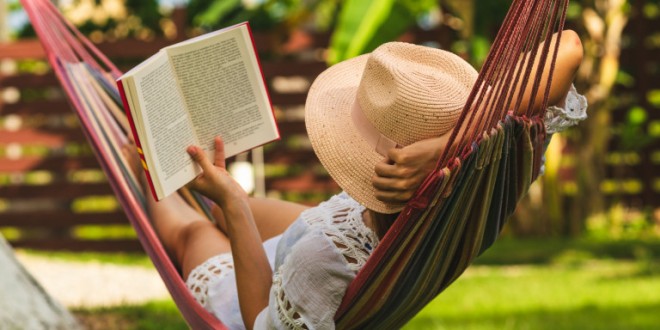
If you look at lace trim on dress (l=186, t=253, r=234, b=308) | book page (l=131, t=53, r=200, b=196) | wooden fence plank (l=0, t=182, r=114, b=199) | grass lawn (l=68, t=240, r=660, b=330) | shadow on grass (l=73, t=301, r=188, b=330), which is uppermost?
book page (l=131, t=53, r=200, b=196)

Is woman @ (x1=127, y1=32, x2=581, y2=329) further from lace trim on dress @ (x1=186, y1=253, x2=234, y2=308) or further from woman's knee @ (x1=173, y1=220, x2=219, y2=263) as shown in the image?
woman's knee @ (x1=173, y1=220, x2=219, y2=263)

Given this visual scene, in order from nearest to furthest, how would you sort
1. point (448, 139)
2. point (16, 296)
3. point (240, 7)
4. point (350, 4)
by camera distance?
point (448, 139)
point (16, 296)
point (350, 4)
point (240, 7)

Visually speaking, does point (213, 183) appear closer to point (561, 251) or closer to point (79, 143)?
point (561, 251)

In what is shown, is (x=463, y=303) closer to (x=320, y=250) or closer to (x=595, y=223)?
(x=320, y=250)

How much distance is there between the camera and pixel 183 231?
8.00 ft

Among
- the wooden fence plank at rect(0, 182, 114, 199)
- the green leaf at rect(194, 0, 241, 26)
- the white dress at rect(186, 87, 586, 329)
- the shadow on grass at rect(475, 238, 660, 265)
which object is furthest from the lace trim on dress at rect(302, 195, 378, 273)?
the wooden fence plank at rect(0, 182, 114, 199)

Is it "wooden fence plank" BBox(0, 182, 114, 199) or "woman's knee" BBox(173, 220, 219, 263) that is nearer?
"woman's knee" BBox(173, 220, 219, 263)

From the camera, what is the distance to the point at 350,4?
5.86 m

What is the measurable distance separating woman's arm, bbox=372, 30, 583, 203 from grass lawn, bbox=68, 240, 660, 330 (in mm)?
1949

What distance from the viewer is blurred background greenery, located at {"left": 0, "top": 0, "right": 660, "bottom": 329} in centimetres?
583

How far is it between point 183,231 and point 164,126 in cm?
53

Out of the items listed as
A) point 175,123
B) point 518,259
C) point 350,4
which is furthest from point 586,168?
point 175,123

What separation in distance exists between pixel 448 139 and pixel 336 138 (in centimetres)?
21

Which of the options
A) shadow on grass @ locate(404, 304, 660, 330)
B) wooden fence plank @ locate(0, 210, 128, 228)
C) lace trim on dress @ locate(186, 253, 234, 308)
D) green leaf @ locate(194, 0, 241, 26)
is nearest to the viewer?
lace trim on dress @ locate(186, 253, 234, 308)
